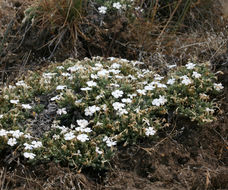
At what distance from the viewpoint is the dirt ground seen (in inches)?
112

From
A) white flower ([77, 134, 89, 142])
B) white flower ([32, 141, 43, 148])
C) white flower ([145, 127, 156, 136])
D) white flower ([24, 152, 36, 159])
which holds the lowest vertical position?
white flower ([24, 152, 36, 159])

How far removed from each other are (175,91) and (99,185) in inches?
47.2

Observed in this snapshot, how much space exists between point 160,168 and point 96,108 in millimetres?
748

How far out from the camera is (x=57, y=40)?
4.76 m

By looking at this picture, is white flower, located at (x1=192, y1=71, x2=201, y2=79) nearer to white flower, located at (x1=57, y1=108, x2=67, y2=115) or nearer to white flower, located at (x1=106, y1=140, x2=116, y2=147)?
white flower, located at (x1=106, y1=140, x2=116, y2=147)

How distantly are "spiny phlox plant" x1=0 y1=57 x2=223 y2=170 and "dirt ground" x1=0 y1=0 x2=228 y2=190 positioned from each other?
0.10 meters

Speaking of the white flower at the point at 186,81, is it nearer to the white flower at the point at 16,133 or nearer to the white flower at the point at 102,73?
the white flower at the point at 102,73

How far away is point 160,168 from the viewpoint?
3.07 meters

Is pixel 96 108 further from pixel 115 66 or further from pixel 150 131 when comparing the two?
pixel 115 66

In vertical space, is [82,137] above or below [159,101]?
below

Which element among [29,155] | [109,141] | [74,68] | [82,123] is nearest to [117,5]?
[74,68]

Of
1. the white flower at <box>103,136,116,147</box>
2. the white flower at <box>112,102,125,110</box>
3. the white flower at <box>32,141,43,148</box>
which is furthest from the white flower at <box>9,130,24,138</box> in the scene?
the white flower at <box>112,102,125,110</box>

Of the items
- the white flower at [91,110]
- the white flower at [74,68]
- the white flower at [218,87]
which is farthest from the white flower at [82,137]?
the white flower at [218,87]

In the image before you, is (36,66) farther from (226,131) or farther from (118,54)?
(226,131)
